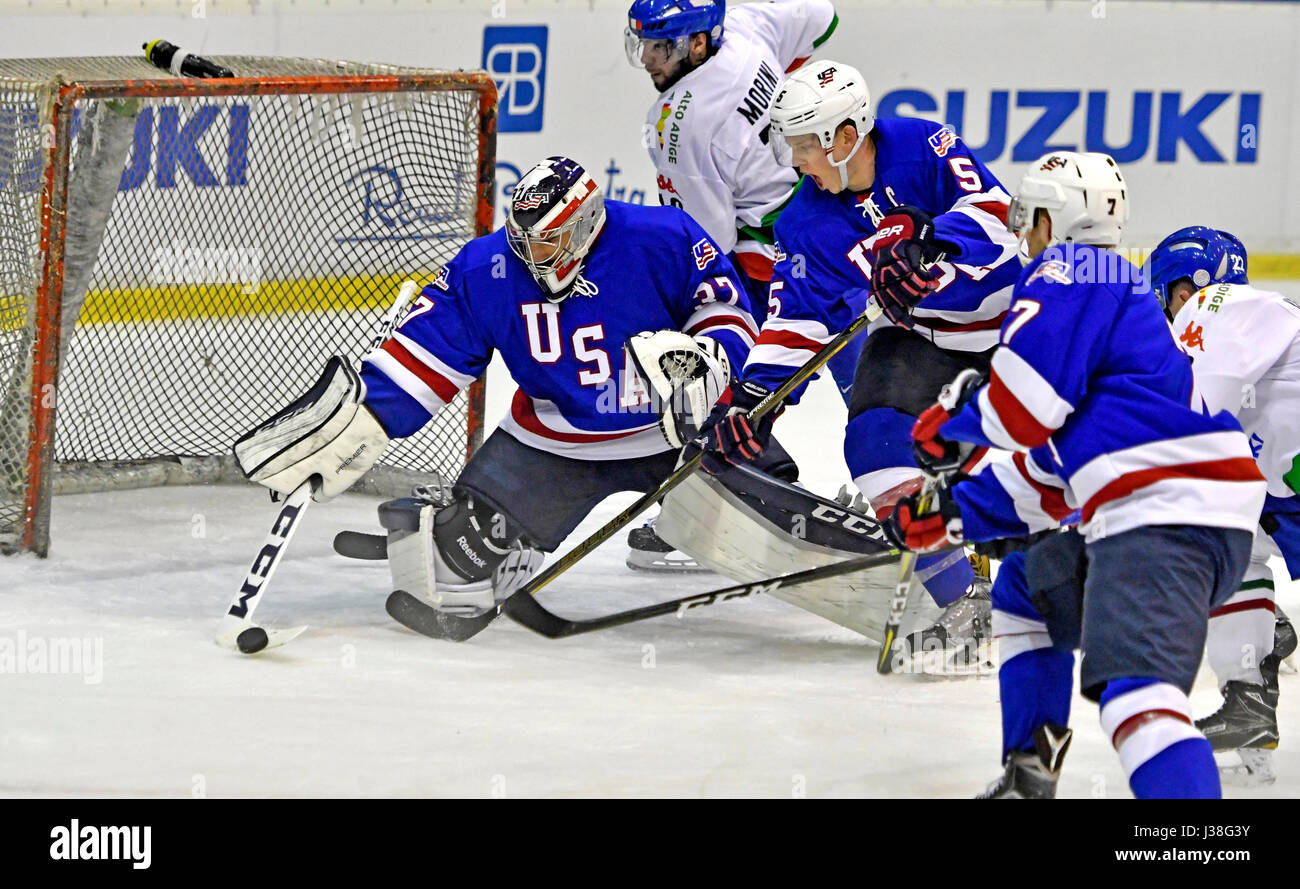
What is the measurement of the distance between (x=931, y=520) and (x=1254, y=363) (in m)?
0.65

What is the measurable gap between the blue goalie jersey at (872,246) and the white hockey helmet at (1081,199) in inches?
33.8

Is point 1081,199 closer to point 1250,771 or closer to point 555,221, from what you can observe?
point 1250,771

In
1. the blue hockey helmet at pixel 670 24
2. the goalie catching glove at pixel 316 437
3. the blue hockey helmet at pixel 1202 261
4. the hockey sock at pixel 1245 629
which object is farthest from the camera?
the blue hockey helmet at pixel 670 24

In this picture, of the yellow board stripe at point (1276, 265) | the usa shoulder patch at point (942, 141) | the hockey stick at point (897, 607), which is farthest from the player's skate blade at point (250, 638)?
the yellow board stripe at point (1276, 265)

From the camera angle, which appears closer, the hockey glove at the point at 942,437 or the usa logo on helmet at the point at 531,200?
the hockey glove at the point at 942,437

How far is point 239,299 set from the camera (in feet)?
15.8

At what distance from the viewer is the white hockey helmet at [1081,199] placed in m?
2.22

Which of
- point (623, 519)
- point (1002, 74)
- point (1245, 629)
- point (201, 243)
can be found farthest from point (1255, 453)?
point (1002, 74)

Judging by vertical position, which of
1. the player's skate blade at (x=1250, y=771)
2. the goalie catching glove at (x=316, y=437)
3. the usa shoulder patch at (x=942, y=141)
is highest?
the usa shoulder patch at (x=942, y=141)

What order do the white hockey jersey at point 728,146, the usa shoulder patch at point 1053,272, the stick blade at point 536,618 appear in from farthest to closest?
the white hockey jersey at point 728,146 → the stick blade at point 536,618 → the usa shoulder patch at point 1053,272

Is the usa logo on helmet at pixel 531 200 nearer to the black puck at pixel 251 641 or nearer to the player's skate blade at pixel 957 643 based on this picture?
the black puck at pixel 251 641

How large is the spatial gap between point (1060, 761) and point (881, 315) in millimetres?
Answer: 1215

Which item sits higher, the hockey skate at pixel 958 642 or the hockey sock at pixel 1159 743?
the hockey sock at pixel 1159 743

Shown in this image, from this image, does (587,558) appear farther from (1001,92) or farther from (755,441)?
(1001,92)
